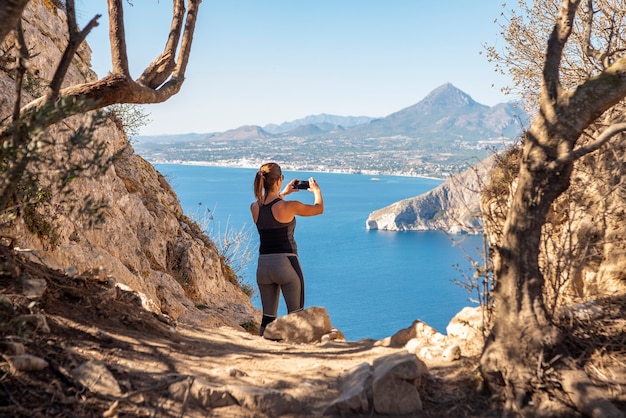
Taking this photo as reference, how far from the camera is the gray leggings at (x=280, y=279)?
6688 millimetres

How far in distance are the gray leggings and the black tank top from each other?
0.08 meters

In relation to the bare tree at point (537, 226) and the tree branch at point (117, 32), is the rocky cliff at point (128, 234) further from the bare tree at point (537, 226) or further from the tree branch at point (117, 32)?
the bare tree at point (537, 226)

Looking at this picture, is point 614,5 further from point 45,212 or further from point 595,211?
point 45,212

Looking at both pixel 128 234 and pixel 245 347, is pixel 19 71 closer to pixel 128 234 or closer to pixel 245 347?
pixel 245 347

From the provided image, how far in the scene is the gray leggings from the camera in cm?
669

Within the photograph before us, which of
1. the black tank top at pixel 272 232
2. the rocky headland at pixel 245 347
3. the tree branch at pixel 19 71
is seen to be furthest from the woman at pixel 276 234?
the tree branch at pixel 19 71

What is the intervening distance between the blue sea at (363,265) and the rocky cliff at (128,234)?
49.5 ft

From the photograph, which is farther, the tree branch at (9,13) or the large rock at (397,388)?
the large rock at (397,388)

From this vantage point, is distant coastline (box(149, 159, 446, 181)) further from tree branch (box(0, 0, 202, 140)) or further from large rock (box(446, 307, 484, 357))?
large rock (box(446, 307, 484, 357))

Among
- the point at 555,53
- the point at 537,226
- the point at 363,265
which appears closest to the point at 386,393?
the point at 537,226

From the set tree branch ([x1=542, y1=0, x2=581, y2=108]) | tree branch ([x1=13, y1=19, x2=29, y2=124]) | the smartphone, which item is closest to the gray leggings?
the smartphone

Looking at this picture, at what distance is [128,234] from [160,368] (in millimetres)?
6323

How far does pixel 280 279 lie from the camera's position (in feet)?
22.0

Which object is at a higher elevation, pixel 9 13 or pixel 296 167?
pixel 9 13
